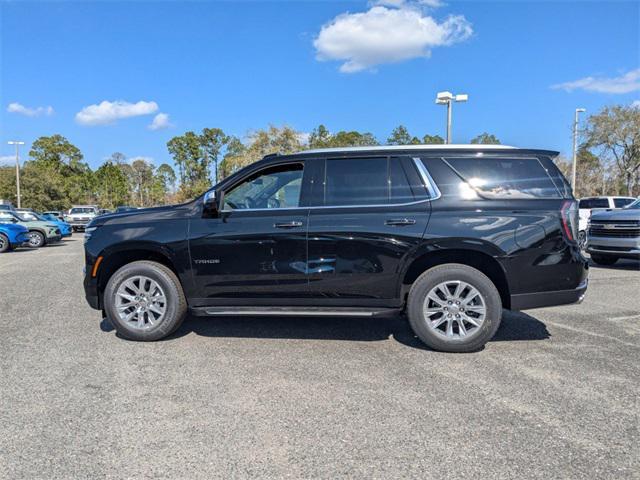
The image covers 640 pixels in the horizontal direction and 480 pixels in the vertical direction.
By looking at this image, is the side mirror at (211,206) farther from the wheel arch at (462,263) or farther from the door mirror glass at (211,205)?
the wheel arch at (462,263)

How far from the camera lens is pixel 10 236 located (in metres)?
16.2

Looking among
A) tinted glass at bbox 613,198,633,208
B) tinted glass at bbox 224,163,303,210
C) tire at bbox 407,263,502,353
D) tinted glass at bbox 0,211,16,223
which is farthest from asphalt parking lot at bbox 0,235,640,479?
tinted glass at bbox 613,198,633,208

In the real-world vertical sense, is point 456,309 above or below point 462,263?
below

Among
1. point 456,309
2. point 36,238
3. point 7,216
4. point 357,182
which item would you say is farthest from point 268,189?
point 7,216

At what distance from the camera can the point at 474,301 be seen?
4.45 m

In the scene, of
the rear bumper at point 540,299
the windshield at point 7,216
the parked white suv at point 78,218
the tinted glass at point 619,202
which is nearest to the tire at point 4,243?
the windshield at point 7,216

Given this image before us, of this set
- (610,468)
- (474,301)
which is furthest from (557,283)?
(610,468)

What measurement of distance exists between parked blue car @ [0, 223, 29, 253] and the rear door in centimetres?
1579

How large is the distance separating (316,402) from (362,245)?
163cm

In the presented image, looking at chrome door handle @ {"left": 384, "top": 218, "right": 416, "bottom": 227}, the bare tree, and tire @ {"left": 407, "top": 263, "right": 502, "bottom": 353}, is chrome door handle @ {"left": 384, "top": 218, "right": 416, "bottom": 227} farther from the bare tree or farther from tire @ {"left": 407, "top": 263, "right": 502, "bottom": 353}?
the bare tree

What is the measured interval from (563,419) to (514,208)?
6.62 feet

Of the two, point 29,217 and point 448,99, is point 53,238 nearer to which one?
point 29,217

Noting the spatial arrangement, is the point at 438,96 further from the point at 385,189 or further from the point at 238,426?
the point at 238,426

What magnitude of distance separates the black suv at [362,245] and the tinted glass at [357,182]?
0.4 inches
